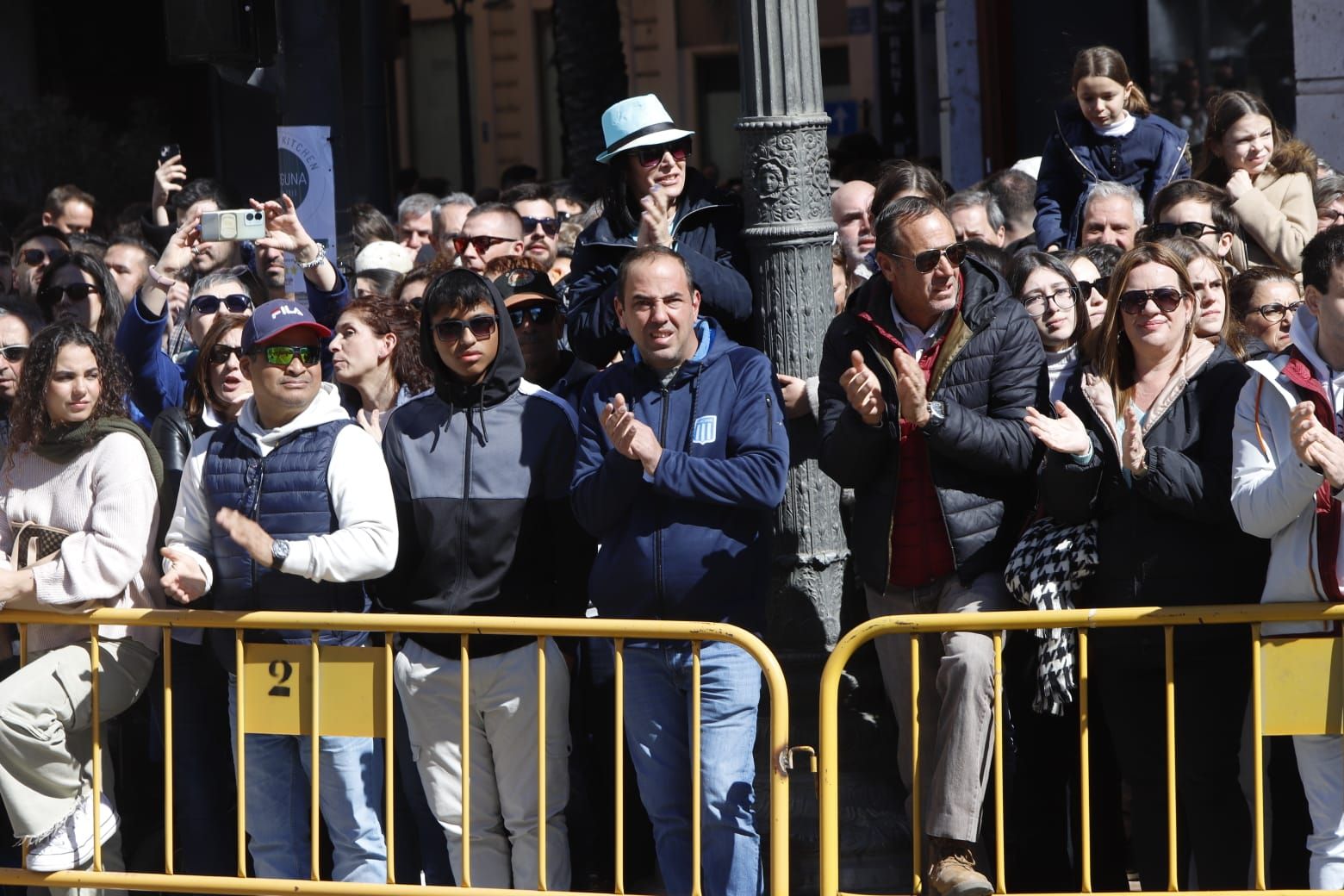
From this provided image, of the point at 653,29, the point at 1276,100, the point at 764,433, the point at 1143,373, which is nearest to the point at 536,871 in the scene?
the point at 764,433

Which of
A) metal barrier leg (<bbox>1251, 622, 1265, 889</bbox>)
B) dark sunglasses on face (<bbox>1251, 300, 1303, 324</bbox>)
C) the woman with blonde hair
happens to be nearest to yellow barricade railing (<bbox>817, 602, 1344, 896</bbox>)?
metal barrier leg (<bbox>1251, 622, 1265, 889</bbox>)

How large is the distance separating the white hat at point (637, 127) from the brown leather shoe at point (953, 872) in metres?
2.24

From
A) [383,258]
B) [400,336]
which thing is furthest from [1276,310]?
[383,258]

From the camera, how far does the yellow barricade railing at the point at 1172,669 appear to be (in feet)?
15.2

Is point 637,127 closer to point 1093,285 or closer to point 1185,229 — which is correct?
point 1093,285

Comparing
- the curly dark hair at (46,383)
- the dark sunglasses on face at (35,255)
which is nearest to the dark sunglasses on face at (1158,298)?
the curly dark hair at (46,383)

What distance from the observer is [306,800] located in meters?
5.34

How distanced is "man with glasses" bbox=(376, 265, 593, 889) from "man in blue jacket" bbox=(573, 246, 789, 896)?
22 cm

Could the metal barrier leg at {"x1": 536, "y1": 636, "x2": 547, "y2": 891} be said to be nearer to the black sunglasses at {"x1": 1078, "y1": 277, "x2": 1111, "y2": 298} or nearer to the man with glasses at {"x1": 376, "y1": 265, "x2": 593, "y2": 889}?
the man with glasses at {"x1": 376, "y1": 265, "x2": 593, "y2": 889}

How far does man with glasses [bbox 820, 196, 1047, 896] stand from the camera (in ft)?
16.3

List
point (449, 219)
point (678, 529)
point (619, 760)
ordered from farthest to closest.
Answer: point (449, 219)
point (678, 529)
point (619, 760)

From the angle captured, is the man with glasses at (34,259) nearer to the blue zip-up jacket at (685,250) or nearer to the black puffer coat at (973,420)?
the blue zip-up jacket at (685,250)

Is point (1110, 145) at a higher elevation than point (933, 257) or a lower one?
higher

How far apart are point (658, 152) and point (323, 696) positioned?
6.31ft
